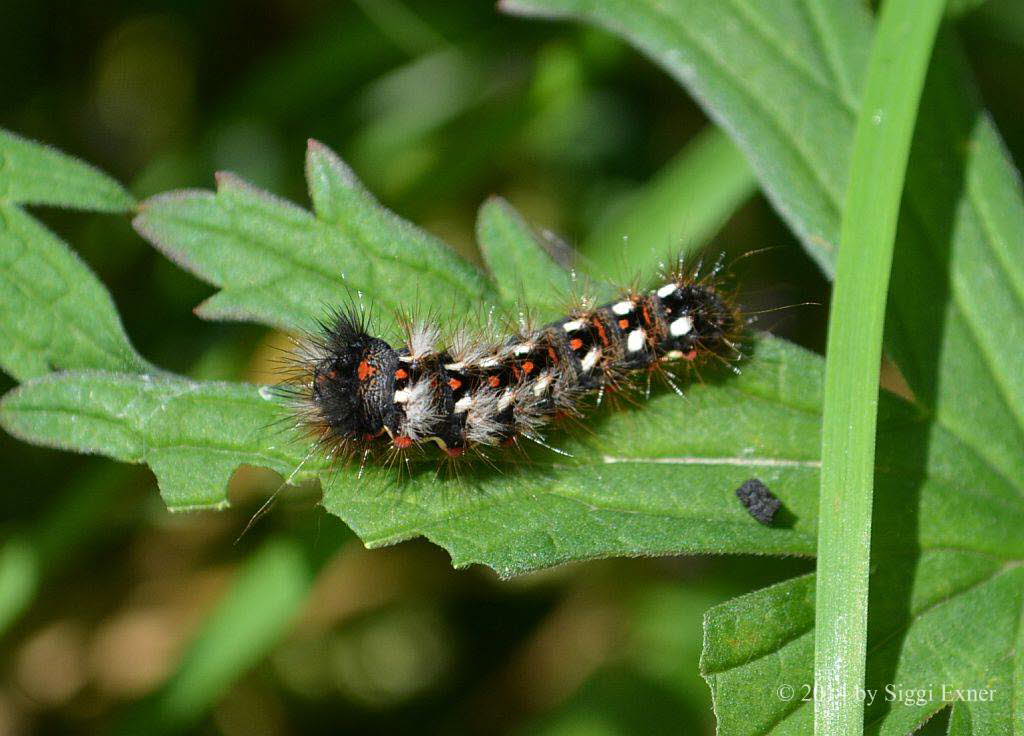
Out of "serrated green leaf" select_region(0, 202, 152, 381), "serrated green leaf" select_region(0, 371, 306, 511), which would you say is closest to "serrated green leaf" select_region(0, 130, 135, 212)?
"serrated green leaf" select_region(0, 202, 152, 381)

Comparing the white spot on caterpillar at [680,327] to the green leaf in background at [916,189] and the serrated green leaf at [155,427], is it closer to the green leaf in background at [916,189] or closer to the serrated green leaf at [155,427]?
the green leaf in background at [916,189]

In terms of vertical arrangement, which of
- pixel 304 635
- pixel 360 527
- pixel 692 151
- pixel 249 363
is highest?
pixel 692 151

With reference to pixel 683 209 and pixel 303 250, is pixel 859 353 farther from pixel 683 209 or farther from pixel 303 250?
pixel 683 209

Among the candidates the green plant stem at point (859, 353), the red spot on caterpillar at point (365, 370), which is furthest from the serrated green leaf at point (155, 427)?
the green plant stem at point (859, 353)

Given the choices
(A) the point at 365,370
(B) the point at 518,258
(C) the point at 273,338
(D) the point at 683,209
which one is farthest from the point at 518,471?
(C) the point at 273,338

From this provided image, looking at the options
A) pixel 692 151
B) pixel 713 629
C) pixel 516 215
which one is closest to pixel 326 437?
pixel 516 215

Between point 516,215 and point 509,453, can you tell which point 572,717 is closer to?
point 509,453

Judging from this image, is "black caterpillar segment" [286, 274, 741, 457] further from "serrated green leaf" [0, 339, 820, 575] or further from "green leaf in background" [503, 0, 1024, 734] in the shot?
"green leaf in background" [503, 0, 1024, 734]
